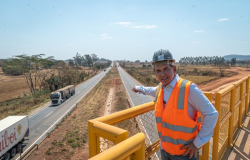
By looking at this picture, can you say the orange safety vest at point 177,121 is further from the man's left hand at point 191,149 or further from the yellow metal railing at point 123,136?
the yellow metal railing at point 123,136

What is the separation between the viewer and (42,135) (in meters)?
17.8

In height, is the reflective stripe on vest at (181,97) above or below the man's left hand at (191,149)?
above

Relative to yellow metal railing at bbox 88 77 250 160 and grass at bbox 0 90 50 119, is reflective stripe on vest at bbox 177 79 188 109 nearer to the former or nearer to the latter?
yellow metal railing at bbox 88 77 250 160

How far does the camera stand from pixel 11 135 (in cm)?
→ 1454

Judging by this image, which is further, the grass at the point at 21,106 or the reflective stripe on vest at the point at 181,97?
the grass at the point at 21,106

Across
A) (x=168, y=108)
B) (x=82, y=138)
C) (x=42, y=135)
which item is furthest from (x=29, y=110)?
(x=168, y=108)

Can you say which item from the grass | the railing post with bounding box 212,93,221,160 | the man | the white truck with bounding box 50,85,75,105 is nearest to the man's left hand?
the man

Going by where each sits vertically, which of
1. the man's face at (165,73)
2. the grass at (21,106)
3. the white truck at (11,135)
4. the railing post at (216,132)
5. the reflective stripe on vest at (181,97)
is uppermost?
the man's face at (165,73)

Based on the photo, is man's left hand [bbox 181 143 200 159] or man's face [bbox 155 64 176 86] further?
man's face [bbox 155 64 176 86]

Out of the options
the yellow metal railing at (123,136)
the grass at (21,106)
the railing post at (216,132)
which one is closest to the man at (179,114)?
the yellow metal railing at (123,136)

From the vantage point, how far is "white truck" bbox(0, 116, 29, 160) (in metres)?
13.5

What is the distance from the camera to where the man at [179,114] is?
195cm

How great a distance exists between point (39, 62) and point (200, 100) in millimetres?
44837

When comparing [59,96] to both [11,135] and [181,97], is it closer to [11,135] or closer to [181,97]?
[11,135]
